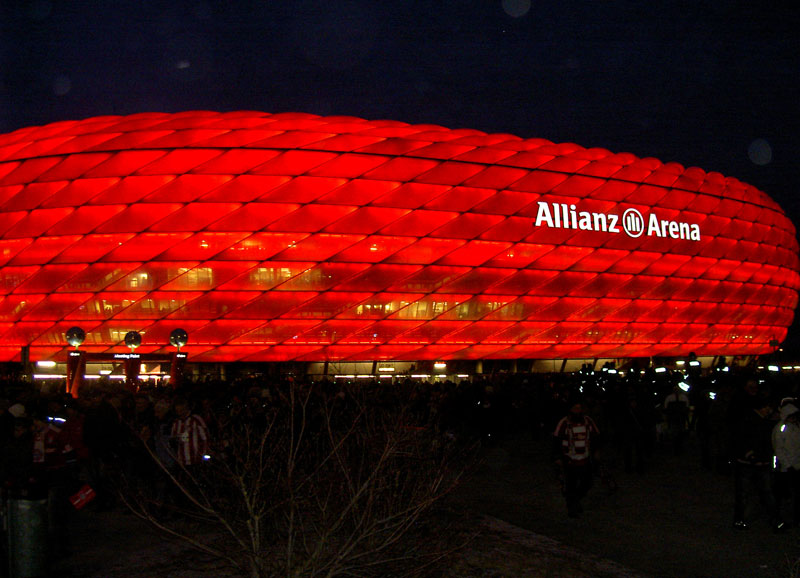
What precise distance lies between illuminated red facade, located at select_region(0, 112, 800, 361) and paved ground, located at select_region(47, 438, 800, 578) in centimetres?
2299

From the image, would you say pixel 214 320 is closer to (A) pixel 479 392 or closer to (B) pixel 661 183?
(A) pixel 479 392

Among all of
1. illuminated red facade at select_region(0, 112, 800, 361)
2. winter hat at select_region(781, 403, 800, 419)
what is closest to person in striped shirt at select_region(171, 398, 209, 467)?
winter hat at select_region(781, 403, 800, 419)

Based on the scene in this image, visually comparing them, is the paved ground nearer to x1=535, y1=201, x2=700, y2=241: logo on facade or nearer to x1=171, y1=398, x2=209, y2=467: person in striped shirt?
x1=171, y1=398, x2=209, y2=467: person in striped shirt

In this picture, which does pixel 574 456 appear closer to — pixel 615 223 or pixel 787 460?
pixel 787 460

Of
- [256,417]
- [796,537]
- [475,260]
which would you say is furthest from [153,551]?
[475,260]

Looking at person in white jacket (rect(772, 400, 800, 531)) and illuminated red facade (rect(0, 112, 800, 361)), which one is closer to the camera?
person in white jacket (rect(772, 400, 800, 531))

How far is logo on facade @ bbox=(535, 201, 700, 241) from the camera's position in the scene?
38938 mm

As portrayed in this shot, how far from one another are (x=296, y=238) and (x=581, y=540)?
87.1 feet

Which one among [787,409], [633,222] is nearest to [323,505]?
[787,409]

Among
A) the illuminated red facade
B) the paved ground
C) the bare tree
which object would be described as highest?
the illuminated red facade

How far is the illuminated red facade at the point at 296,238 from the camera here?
113ft

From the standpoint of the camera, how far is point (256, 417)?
12680 mm

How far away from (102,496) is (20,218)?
2721 centimetres

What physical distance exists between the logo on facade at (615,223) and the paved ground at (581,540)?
26.5 meters
